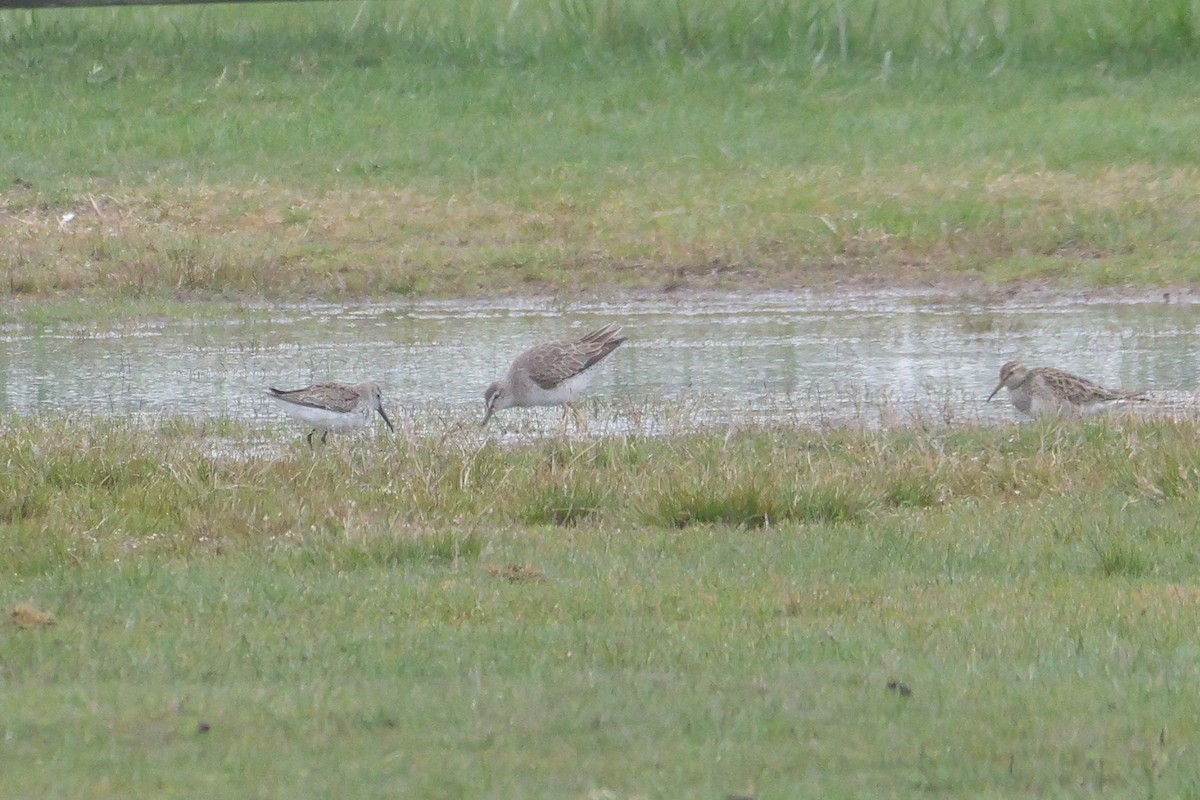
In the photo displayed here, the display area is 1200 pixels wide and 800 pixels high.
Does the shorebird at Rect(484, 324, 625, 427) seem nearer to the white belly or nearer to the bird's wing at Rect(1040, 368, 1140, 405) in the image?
the white belly

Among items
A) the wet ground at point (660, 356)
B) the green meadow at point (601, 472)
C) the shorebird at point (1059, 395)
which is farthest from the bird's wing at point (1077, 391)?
the green meadow at point (601, 472)

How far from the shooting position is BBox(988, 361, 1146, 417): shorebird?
1233 centimetres

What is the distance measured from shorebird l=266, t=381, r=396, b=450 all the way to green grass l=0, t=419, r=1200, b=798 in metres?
0.50

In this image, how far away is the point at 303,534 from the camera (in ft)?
29.8

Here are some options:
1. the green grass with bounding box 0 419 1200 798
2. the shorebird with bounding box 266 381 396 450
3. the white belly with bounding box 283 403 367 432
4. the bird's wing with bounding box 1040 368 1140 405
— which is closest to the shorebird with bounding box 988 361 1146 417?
the bird's wing with bounding box 1040 368 1140 405

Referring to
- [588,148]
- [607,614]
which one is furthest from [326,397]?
[588,148]

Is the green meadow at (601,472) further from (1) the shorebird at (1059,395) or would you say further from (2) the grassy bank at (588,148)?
(1) the shorebird at (1059,395)

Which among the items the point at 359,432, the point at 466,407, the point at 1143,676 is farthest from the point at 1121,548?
the point at 466,407

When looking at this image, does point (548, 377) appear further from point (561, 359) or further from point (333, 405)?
point (333, 405)

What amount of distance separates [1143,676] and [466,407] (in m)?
7.65

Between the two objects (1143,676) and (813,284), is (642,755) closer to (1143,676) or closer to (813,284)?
(1143,676)

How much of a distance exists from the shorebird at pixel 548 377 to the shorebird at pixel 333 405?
3.68 feet

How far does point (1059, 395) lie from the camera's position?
12406 millimetres

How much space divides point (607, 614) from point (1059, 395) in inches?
218
